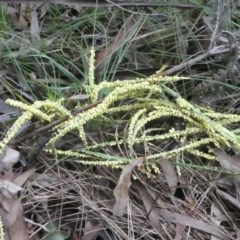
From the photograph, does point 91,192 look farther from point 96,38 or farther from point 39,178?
point 96,38

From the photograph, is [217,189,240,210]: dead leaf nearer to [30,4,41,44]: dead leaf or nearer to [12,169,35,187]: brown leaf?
[12,169,35,187]: brown leaf

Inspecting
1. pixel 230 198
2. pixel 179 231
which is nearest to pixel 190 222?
pixel 179 231

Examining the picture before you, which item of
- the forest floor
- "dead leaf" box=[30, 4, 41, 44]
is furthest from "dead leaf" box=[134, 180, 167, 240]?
"dead leaf" box=[30, 4, 41, 44]

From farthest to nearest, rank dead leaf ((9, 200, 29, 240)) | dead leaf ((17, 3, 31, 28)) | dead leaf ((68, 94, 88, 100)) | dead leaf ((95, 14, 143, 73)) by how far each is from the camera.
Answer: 1. dead leaf ((17, 3, 31, 28))
2. dead leaf ((95, 14, 143, 73))
3. dead leaf ((68, 94, 88, 100))
4. dead leaf ((9, 200, 29, 240))

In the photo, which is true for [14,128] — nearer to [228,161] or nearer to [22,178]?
[22,178]

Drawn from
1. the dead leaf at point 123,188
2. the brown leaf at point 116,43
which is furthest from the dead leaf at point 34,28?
the dead leaf at point 123,188

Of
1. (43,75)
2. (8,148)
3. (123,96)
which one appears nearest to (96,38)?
(43,75)
